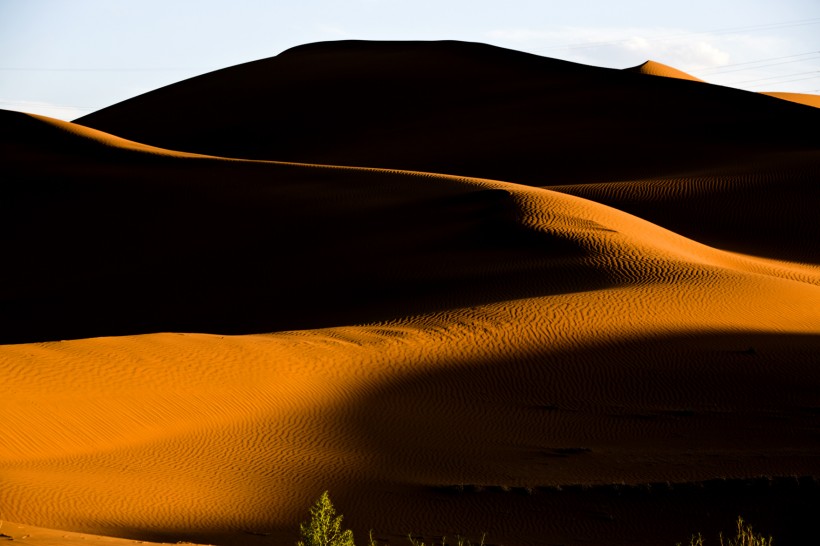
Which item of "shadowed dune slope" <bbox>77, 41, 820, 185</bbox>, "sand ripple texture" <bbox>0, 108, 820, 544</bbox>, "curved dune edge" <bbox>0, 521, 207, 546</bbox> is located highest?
"shadowed dune slope" <bbox>77, 41, 820, 185</bbox>

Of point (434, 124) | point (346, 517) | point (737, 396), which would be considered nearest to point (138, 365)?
point (346, 517)

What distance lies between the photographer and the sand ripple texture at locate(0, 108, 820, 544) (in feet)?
32.9

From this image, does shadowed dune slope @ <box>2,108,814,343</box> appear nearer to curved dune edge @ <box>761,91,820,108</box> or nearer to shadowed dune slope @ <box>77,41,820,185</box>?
shadowed dune slope @ <box>77,41,820,185</box>

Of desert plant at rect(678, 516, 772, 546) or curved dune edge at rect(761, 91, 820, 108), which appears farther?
curved dune edge at rect(761, 91, 820, 108)

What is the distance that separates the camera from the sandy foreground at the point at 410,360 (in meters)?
9.62

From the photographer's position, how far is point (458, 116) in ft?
147

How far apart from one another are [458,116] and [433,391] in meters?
32.7

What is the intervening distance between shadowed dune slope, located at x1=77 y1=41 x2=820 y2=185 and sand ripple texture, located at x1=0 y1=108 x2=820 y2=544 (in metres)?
14.7

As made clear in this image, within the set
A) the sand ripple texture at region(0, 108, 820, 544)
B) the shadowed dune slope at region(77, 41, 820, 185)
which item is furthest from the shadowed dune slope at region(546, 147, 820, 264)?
the sand ripple texture at region(0, 108, 820, 544)

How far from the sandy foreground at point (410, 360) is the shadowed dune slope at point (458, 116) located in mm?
7021

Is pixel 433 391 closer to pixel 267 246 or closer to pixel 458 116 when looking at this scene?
pixel 267 246

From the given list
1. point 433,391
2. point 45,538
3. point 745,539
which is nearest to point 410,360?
point 433,391

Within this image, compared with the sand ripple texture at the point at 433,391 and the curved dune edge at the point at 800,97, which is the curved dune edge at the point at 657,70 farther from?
the sand ripple texture at the point at 433,391

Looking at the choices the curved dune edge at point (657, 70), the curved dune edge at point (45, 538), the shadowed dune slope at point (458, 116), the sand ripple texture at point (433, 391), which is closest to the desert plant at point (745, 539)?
the sand ripple texture at point (433, 391)
